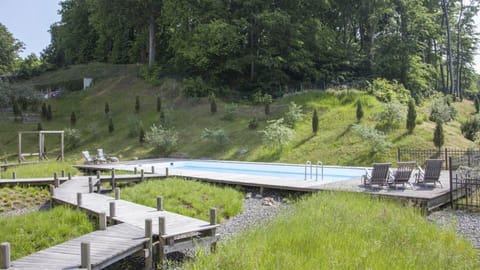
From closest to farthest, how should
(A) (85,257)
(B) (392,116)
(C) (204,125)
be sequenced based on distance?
1. (A) (85,257)
2. (B) (392,116)
3. (C) (204,125)

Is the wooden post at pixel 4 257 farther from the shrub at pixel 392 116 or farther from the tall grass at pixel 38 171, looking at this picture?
the shrub at pixel 392 116

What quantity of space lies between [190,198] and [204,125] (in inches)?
526

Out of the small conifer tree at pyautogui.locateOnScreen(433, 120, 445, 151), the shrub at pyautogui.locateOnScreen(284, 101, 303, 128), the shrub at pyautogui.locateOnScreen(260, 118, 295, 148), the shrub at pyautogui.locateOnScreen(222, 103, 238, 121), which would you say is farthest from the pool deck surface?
the shrub at pyautogui.locateOnScreen(222, 103, 238, 121)

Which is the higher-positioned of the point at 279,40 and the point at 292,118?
the point at 279,40

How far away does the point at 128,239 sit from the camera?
6.07 m

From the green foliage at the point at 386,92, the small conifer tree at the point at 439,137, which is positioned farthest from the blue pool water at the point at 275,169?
the green foliage at the point at 386,92

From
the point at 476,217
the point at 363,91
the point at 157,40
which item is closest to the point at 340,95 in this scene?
the point at 363,91

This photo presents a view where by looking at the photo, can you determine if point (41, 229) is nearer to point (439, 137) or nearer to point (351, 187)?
point (351, 187)

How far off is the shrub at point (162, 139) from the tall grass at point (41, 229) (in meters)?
12.3

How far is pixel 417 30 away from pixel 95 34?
32980 mm

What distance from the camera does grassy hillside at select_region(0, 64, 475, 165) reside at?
55.0ft

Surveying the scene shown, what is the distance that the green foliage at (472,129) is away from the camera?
17631mm

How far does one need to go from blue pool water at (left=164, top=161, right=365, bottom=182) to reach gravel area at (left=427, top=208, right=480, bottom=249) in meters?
3.93

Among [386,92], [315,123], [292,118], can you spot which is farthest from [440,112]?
[292,118]
